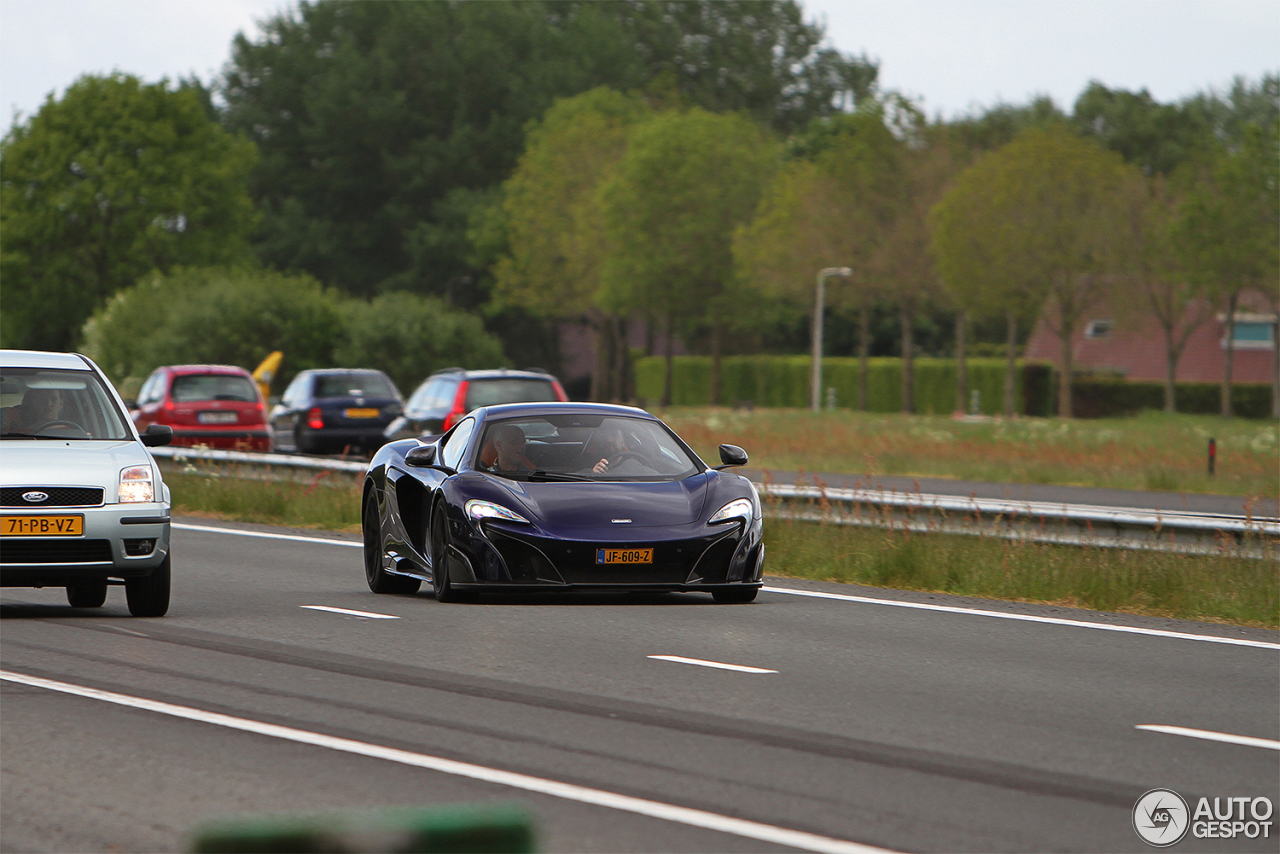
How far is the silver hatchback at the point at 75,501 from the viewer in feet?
37.0

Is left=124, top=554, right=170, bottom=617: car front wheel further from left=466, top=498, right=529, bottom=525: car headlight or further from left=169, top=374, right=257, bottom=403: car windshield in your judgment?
left=169, top=374, right=257, bottom=403: car windshield

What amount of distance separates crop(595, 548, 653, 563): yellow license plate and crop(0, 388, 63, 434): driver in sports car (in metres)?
3.67

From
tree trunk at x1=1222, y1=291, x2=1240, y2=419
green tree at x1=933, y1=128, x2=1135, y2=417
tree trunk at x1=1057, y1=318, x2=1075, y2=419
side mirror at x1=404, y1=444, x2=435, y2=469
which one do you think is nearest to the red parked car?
side mirror at x1=404, y1=444, x2=435, y2=469

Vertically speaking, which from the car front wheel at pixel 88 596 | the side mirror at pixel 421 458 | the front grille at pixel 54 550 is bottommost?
the car front wheel at pixel 88 596

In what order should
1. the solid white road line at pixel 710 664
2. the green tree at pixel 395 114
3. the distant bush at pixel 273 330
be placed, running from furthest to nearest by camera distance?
1. the green tree at pixel 395 114
2. the distant bush at pixel 273 330
3. the solid white road line at pixel 710 664

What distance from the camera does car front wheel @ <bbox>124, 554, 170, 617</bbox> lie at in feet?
38.7

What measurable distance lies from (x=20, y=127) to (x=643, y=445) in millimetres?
Answer: 71249

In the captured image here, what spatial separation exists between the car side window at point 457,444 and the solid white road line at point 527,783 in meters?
4.55

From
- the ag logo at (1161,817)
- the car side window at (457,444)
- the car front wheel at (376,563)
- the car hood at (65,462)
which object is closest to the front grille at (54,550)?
the car hood at (65,462)

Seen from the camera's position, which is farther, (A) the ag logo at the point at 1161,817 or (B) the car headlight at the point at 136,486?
(B) the car headlight at the point at 136,486

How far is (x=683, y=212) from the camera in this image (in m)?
68.6

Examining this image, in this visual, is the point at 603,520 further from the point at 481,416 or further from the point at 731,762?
the point at 731,762

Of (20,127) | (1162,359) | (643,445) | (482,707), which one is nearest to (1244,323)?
(1162,359)

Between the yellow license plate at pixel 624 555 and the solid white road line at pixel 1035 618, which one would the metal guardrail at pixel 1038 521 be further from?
the yellow license plate at pixel 624 555
